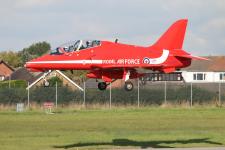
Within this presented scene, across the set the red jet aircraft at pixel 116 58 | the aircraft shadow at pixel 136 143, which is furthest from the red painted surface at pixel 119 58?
the aircraft shadow at pixel 136 143

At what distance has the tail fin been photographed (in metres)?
27.9

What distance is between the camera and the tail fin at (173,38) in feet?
91.5

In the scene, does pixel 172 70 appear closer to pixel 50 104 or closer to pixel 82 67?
pixel 82 67

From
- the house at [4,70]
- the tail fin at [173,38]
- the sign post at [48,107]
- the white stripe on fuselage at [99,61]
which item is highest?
the house at [4,70]

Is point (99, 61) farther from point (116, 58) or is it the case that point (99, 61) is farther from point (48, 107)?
point (48, 107)

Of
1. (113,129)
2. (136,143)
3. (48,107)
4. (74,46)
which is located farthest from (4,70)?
(74,46)

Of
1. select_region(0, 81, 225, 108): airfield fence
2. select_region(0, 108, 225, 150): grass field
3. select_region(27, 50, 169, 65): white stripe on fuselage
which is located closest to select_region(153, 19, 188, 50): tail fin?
select_region(27, 50, 169, 65): white stripe on fuselage

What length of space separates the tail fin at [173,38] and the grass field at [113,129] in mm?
8136

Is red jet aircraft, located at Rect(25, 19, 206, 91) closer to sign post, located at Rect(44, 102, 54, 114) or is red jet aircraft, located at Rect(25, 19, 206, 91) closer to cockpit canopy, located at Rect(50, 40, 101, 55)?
cockpit canopy, located at Rect(50, 40, 101, 55)

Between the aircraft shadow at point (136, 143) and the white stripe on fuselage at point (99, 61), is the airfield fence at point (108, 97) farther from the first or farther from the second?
the white stripe on fuselage at point (99, 61)

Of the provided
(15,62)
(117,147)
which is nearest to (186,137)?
(117,147)

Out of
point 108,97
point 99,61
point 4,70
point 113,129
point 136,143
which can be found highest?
point 4,70

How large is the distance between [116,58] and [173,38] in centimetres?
269

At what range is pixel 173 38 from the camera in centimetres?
2806
